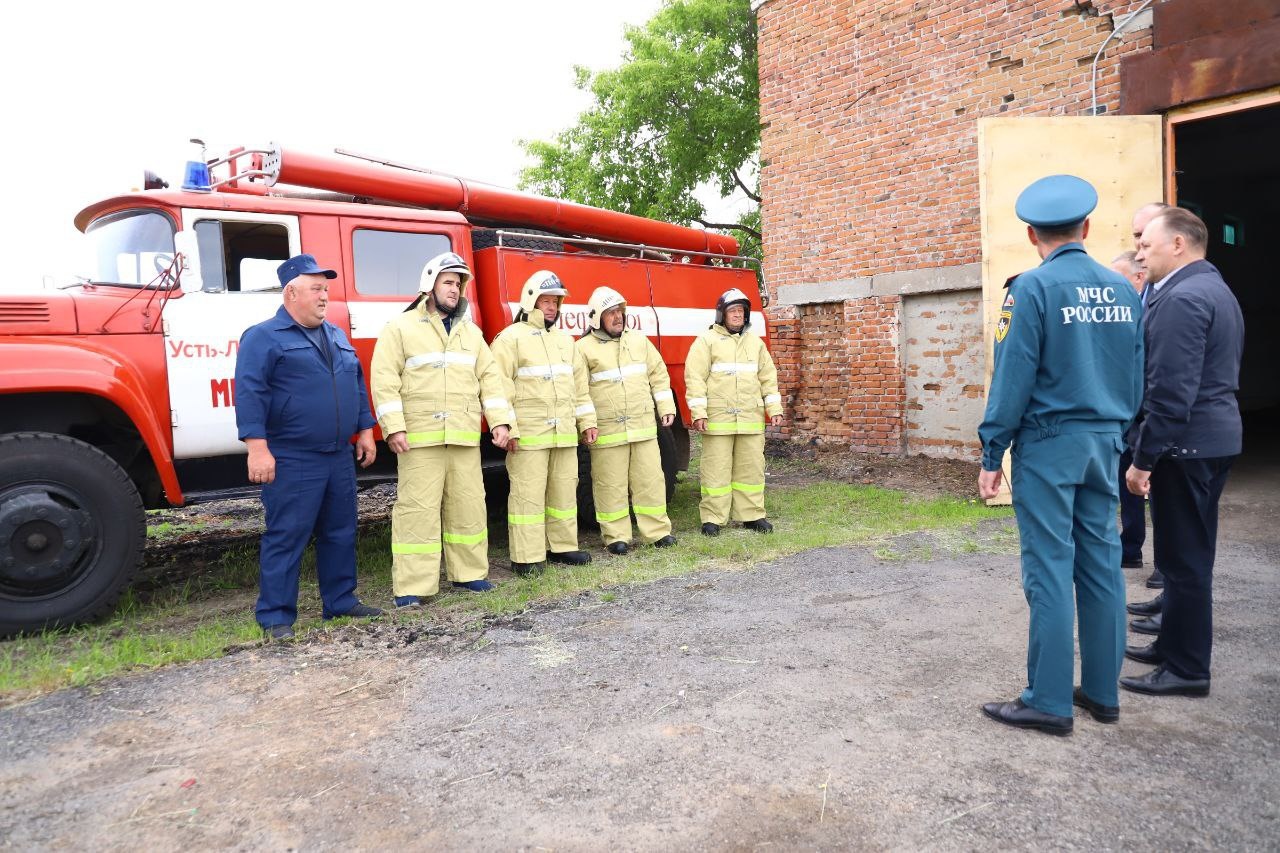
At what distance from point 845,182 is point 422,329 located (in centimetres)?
636

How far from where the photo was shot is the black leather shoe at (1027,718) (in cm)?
294

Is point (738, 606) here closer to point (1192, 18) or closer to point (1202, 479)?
point (1202, 479)

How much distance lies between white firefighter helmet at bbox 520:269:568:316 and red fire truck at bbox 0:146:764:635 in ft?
0.91

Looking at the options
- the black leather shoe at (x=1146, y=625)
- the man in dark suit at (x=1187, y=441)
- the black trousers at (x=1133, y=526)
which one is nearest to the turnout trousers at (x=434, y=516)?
the man in dark suit at (x=1187, y=441)

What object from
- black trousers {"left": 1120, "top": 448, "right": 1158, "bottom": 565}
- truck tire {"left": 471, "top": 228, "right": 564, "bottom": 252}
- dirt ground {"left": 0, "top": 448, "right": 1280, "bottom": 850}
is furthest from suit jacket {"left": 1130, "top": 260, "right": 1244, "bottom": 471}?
truck tire {"left": 471, "top": 228, "right": 564, "bottom": 252}

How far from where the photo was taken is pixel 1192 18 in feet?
22.4

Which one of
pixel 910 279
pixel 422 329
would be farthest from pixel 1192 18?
pixel 422 329

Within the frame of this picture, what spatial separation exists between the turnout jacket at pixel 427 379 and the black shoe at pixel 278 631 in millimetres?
1179

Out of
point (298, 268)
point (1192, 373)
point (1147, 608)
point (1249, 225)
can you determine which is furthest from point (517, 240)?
point (1249, 225)

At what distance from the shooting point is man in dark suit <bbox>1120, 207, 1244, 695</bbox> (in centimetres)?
319

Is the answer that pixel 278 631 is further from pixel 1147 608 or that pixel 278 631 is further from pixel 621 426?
pixel 1147 608

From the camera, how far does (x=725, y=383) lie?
6.72 m

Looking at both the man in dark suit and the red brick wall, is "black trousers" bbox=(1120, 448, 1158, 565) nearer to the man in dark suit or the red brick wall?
the man in dark suit

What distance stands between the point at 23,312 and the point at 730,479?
15.6 feet
